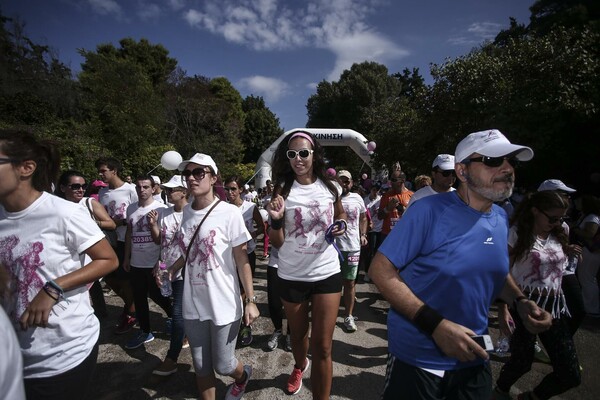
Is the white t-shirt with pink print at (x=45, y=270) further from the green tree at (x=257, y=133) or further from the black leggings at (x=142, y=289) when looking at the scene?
the green tree at (x=257, y=133)

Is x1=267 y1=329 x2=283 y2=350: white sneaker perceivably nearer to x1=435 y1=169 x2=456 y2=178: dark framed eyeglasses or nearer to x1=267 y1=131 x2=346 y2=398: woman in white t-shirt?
x1=267 y1=131 x2=346 y2=398: woman in white t-shirt

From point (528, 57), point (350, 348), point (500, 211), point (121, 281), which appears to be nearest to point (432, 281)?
point (500, 211)

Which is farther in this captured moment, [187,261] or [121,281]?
[121,281]

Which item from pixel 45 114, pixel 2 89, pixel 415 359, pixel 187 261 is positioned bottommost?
pixel 415 359

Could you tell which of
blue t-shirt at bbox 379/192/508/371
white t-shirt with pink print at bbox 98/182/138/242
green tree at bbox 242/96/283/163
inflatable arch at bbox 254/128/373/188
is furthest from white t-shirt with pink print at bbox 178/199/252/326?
green tree at bbox 242/96/283/163

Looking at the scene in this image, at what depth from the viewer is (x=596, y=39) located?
844cm

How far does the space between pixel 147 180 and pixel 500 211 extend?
3.88m

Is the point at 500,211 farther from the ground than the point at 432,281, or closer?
farther from the ground

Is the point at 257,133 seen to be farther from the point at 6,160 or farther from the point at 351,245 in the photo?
the point at 6,160

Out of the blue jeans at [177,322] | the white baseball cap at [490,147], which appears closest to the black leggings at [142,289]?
the blue jeans at [177,322]

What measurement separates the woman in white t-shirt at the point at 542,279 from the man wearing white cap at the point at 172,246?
323 centimetres

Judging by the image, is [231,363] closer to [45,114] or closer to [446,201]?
[446,201]

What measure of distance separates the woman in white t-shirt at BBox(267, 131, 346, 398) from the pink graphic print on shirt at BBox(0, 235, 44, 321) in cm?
146

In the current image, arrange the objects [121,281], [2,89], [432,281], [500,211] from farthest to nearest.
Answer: [2,89]
[121,281]
[500,211]
[432,281]
